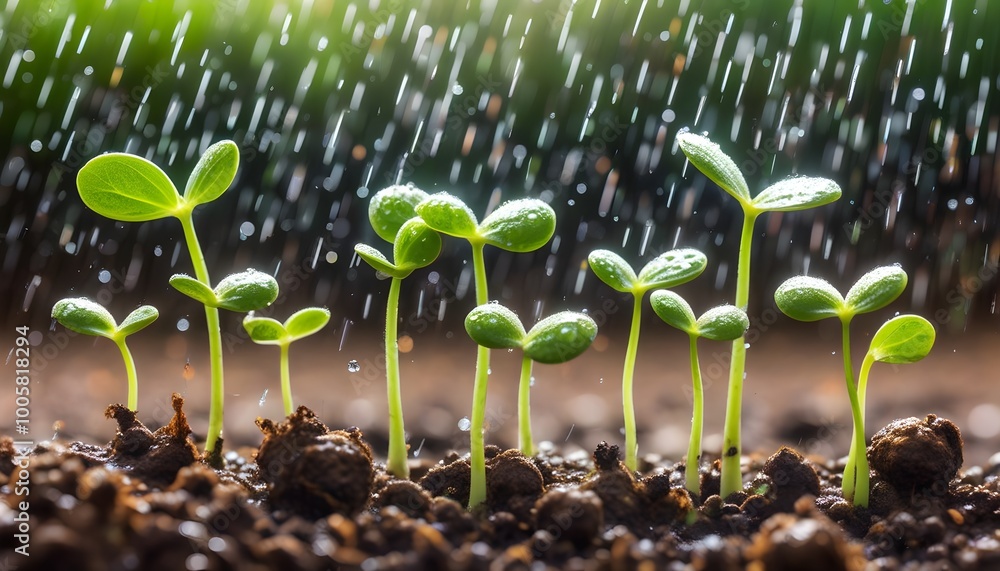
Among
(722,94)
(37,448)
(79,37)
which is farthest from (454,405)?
(79,37)

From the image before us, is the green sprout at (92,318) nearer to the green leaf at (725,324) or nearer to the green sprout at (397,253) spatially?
the green sprout at (397,253)

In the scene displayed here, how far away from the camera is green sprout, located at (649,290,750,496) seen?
771mm

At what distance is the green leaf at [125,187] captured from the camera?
0.85 m

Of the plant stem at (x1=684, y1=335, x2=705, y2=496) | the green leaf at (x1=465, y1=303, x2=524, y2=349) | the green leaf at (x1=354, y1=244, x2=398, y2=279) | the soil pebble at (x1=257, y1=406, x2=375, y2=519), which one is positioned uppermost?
the green leaf at (x1=354, y1=244, x2=398, y2=279)

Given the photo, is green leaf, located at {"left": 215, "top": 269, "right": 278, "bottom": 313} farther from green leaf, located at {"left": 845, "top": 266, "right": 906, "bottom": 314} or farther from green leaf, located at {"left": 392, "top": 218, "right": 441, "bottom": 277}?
green leaf, located at {"left": 845, "top": 266, "right": 906, "bottom": 314}

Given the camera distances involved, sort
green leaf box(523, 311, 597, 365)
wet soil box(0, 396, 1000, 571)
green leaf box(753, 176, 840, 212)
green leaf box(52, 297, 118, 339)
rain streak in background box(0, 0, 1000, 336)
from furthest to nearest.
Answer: rain streak in background box(0, 0, 1000, 336) → green leaf box(52, 297, 118, 339) → green leaf box(753, 176, 840, 212) → green leaf box(523, 311, 597, 365) → wet soil box(0, 396, 1000, 571)

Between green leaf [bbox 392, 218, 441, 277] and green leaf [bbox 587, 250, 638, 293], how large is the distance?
199 mm

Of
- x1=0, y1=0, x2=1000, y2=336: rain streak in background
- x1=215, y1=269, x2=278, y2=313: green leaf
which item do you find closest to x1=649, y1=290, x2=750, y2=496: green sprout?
x1=215, y1=269, x2=278, y2=313: green leaf

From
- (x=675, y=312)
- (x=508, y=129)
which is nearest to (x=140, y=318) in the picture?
(x=675, y=312)

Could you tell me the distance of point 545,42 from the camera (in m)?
2.05

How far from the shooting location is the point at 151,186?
87 centimetres

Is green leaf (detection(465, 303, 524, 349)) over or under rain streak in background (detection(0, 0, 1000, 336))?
under

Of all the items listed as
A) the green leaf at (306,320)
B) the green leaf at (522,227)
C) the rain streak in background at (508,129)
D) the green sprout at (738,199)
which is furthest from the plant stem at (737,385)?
the rain streak in background at (508,129)

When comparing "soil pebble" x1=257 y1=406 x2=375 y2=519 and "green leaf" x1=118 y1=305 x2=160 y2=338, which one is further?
"green leaf" x1=118 y1=305 x2=160 y2=338
